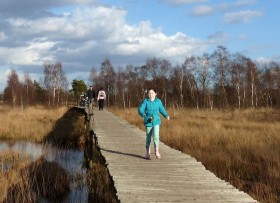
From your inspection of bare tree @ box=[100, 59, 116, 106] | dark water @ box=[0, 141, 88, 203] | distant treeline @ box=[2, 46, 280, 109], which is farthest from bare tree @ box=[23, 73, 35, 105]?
dark water @ box=[0, 141, 88, 203]

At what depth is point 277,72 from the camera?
60.2 m

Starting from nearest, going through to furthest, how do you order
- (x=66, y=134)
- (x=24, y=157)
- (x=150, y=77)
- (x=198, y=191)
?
(x=198, y=191) → (x=24, y=157) → (x=66, y=134) → (x=150, y=77)

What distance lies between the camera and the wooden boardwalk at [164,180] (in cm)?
550

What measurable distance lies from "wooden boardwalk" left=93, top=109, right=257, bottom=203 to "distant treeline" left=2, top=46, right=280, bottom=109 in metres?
38.9

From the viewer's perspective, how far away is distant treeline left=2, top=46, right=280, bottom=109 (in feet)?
179

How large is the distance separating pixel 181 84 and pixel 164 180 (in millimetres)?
47773

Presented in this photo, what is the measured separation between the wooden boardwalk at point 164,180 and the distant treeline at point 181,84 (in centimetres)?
3891

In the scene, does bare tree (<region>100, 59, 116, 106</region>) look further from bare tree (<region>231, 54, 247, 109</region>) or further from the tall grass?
the tall grass

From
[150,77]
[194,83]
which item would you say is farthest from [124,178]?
[150,77]

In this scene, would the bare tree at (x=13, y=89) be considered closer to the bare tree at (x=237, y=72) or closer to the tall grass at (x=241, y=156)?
the bare tree at (x=237, y=72)

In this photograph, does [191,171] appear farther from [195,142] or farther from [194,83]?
[194,83]

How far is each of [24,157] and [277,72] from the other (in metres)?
53.6

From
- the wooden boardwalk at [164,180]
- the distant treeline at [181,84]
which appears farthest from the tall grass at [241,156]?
the distant treeline at [181,84]

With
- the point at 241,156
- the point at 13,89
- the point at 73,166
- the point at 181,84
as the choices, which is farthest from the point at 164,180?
the point at 13,89
